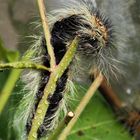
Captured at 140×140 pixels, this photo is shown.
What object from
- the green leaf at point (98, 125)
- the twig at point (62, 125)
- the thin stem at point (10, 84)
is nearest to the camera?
the twig at point (62, 125)

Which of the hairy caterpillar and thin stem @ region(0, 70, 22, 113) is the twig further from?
thin stem @ region(0, 70, 22, 113)

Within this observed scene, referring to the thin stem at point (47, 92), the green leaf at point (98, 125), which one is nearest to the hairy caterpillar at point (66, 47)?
the thin stem at point (47, 92)

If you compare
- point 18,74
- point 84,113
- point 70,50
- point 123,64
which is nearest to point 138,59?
point 123,64

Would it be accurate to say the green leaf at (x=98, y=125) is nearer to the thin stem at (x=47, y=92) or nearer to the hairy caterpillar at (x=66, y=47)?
the hairy caterpillar at (x=66, y=47)

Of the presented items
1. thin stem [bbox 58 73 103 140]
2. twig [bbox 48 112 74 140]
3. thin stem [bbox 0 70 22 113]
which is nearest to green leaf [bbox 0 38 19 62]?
thin stem [bbox 0 70 22 113]

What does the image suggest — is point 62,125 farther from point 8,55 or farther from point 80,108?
point 8,55

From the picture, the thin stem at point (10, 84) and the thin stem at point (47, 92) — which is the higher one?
the thin stem at point (47, 92)
